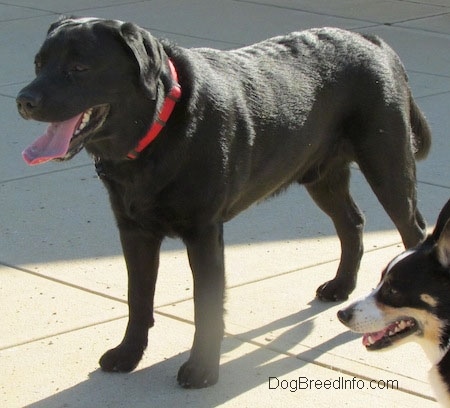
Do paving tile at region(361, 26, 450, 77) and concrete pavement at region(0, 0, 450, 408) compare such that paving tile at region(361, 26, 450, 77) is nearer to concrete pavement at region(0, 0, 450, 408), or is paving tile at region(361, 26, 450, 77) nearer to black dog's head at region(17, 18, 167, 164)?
concrete pavement at region(0, 0, 450, 408)

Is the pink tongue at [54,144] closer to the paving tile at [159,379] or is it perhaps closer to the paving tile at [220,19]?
the paving tile at [159,379]

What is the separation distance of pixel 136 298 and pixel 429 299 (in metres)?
1.35

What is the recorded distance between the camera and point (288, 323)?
5.00 metres

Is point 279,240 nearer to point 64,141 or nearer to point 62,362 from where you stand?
point 62,362

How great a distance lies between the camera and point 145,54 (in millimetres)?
4148

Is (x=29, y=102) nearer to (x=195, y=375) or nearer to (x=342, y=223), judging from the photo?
(x=195, y=375)

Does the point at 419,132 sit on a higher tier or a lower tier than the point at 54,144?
lower

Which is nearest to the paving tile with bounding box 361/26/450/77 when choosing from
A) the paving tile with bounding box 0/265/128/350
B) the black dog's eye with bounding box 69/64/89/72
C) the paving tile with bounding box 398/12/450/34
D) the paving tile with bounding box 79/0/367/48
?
the paving tile with bounding box 398/12/450/34

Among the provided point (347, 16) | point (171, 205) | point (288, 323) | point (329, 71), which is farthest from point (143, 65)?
point (347, 16)

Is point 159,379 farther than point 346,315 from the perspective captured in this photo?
Yes

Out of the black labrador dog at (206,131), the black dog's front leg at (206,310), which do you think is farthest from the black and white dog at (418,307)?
the black labrador dog at (206,131)

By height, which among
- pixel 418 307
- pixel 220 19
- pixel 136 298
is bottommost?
pixel 220 19

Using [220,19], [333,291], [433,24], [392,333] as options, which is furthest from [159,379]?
[433,24]

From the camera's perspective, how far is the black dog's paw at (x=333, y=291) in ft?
17.2
